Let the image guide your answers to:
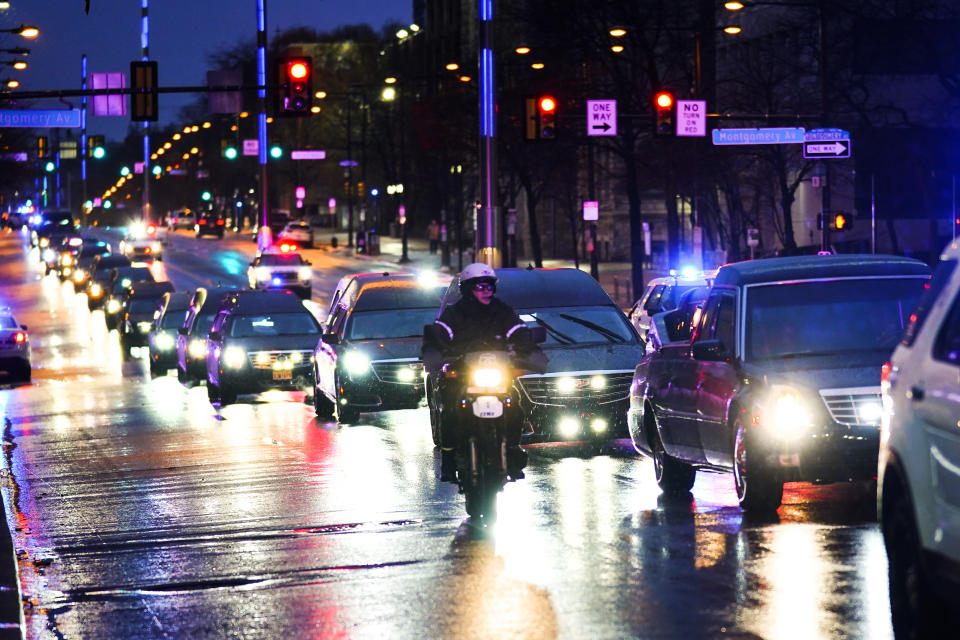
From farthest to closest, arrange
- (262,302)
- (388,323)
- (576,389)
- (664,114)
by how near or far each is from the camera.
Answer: (664,114) < (262,302) < (388,323) < (576,389)

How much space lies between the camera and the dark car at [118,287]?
52.4 meters

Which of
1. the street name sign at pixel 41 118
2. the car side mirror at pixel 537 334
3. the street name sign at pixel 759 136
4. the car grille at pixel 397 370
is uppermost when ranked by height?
the street name sign at pixel 41 118

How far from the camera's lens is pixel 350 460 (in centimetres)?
1717

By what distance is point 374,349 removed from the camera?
71.9 ft

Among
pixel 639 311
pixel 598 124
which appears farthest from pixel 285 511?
pixel 598 124

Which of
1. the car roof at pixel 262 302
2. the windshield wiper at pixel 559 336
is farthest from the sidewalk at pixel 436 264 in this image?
the windshield wiper at pixel 559 336

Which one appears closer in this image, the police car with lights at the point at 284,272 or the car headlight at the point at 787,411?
the car headlight at the point at 787,411

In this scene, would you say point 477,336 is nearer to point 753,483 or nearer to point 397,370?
point 753,483

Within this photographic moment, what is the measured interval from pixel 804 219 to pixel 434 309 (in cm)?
4895

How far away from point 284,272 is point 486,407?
52892 mm

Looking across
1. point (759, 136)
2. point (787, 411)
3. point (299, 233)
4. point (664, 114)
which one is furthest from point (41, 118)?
point (299, 233)

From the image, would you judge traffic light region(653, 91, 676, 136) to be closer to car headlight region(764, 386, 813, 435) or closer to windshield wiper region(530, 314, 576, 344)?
windshield wiper region(530, 314, 576, 344)

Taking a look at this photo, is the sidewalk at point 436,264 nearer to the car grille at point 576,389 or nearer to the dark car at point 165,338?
the dark car at point 165,338

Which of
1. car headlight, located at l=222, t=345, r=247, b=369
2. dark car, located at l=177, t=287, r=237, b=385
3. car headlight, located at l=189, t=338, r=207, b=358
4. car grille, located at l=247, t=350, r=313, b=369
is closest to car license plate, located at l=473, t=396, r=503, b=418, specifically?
car grille, located at l=247, t=350, r=313, b=369
